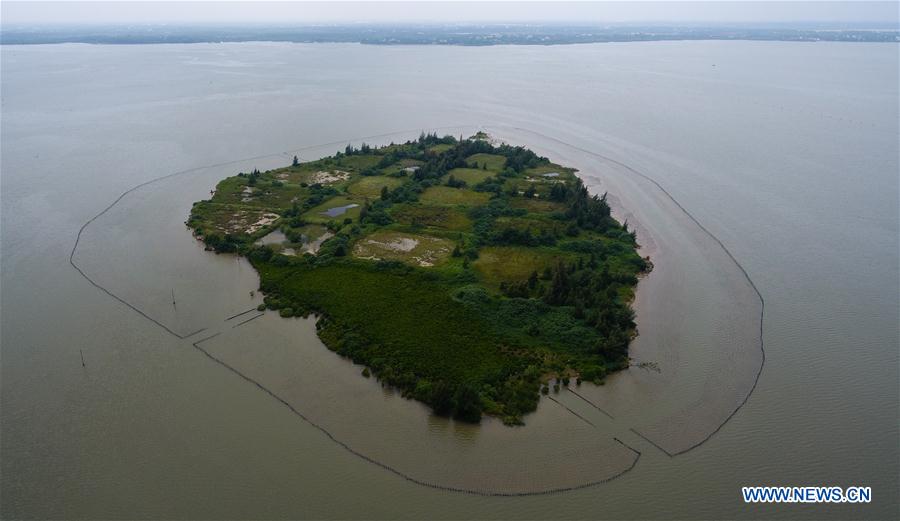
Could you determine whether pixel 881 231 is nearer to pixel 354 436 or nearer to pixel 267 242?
pixel 354 436

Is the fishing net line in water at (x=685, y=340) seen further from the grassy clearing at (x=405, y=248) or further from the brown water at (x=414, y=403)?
the grassy clearing at (x=405, y=248)

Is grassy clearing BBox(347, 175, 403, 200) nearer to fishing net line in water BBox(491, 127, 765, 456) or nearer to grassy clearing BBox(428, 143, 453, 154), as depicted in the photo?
grassy clearing BBox(428, 143, 453, 154)

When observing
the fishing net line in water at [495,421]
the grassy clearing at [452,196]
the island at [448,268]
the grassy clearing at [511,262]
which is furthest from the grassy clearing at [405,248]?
the fishing net line in water at [495,421]

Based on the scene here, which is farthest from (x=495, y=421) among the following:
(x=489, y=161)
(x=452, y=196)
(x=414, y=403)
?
(x=489, y=161)

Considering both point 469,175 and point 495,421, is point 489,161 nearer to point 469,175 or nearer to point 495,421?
point 469,175

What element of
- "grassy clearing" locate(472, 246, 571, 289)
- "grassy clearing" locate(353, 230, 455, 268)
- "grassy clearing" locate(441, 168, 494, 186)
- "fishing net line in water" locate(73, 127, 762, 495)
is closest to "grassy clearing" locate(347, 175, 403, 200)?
"grassy clearing" locate(441, 168, 494, 186)
